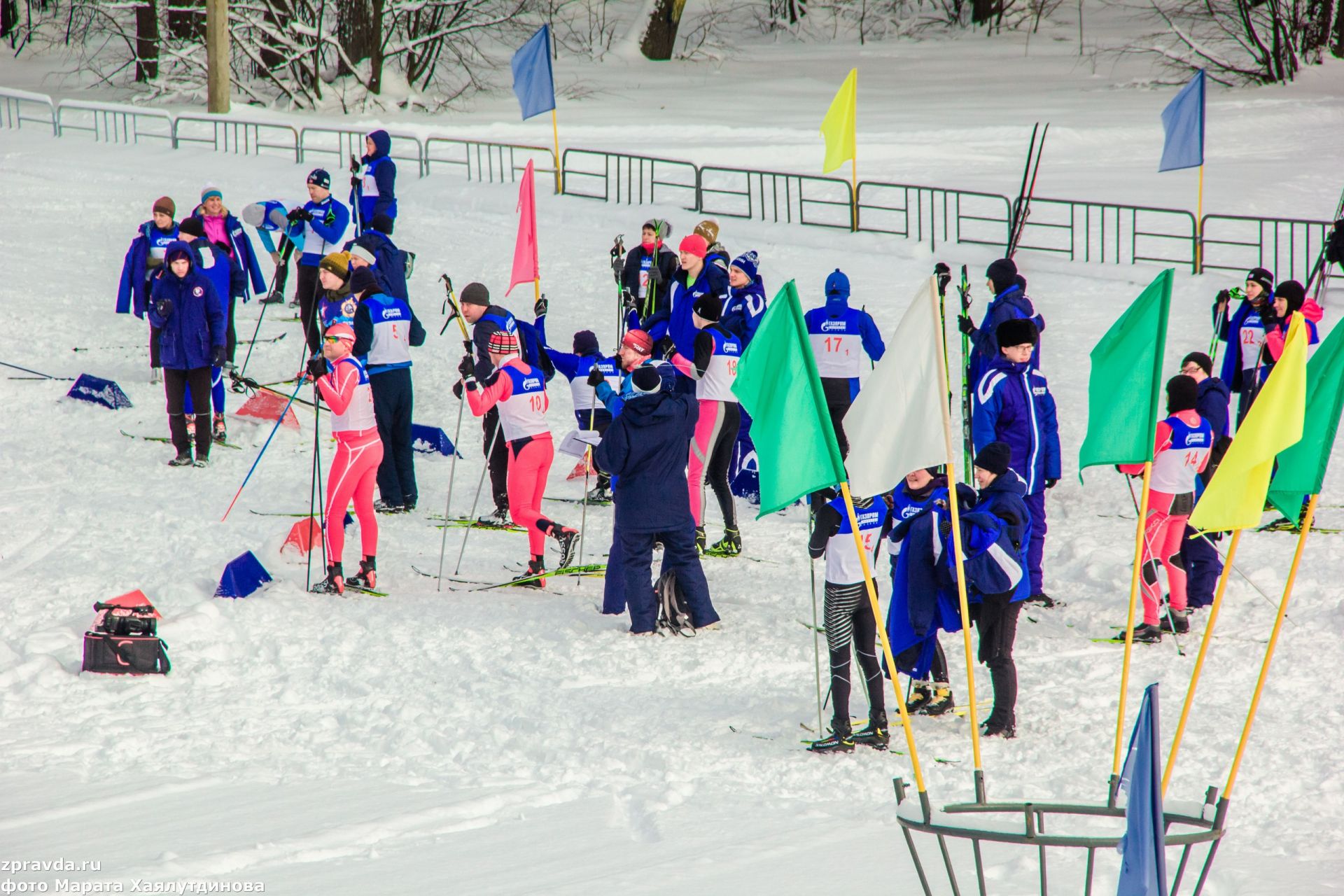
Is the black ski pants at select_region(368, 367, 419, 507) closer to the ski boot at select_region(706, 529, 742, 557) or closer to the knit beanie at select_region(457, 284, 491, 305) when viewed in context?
the knit beanie at select_region(457, 284, 491, 305)

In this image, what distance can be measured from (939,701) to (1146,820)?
3.57 meters

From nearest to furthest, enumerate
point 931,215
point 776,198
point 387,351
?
point 387,351 < point 931,215 < point 776,198

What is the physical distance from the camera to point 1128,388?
518 centimetres

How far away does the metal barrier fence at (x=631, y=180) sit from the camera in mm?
17750

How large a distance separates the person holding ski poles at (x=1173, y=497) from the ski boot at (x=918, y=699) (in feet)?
5.23

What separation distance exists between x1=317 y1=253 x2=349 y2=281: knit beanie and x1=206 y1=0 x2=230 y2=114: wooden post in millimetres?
15180

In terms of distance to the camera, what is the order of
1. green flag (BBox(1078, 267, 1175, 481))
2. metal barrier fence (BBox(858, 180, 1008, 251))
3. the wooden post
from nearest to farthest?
green flag (BBox(1078, 267, 1175, 481))
metal barrier fence (BBox(858, 180, 1008, 251))
the wooden post

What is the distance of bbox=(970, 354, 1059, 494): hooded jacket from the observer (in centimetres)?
827

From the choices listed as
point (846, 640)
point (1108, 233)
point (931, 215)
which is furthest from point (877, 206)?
point (846, 640)

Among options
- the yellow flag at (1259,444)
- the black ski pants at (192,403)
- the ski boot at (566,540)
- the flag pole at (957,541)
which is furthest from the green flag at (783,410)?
the black ski pants at (192,403)

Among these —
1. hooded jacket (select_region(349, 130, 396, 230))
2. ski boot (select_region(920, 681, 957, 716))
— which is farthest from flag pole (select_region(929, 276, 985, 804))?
hooded jacket (select_region(349, 130, 396, 230))

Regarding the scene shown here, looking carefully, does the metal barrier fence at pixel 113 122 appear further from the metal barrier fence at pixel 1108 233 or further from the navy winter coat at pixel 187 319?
the metal barrier fence at pixel 1108 233

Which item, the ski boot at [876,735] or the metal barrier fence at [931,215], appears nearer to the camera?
the ski boot at [876,735]

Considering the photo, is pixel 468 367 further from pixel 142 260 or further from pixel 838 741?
pixel 142 260
